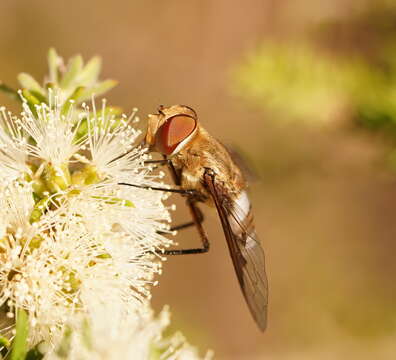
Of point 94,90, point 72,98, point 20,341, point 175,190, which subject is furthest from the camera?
point 175,190

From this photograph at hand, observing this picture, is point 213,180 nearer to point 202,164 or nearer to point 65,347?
point 202,164

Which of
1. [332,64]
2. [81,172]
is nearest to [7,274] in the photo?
[81,172]

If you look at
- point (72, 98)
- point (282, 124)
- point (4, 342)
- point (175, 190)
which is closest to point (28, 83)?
point (72, 98)

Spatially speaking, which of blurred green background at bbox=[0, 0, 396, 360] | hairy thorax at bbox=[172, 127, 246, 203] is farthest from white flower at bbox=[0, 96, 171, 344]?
blurred green background at bbox=[0, 0, 396, 360]

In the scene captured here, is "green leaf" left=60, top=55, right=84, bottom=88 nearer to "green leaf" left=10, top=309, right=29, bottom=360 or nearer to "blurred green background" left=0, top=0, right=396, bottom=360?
"green leaf" left=10, top=309, right=29, bottom=360

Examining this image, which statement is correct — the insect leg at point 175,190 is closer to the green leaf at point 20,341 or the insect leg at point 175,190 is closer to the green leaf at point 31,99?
the green leaf at point 31,99
